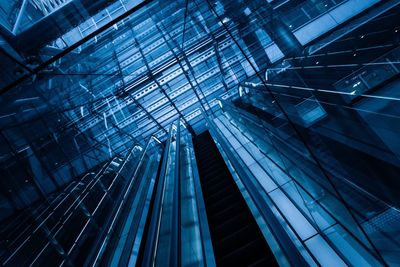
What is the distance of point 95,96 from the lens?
810 centimetres

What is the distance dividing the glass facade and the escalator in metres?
0.02

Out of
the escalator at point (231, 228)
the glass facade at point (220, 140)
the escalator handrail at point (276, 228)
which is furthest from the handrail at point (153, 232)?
the escalator handrail at point (276, 228)

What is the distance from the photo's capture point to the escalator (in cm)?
265

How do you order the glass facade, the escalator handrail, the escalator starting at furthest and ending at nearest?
the escalator < the escalator handrail < the glass facade

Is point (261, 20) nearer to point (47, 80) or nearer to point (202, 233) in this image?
point (47, 80)

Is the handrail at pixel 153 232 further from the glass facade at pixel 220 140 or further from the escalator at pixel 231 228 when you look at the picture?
the escalator at pixel 231 228

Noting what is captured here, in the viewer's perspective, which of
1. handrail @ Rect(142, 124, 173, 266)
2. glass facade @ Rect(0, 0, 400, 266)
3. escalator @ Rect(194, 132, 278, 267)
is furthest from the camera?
escalator @ Rect(194, 132, 278, 267)

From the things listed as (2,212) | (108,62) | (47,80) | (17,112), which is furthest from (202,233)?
(2,212)

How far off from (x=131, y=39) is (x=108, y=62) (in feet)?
2.53

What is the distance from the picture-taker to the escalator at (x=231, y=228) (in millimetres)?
2650

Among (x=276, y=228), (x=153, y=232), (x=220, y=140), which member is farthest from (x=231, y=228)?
(x=220, y=140)

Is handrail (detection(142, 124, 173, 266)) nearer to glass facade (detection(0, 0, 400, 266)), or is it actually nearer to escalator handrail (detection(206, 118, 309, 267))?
glass facade (detection(0, 0, 400, 266))

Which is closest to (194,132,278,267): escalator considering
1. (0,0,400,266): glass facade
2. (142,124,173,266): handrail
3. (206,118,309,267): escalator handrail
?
(0,0,400,266): glass facade

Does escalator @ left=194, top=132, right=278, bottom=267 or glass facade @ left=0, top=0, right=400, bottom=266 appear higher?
glass facade @ left=0, top=0, right=400, bottom=266
